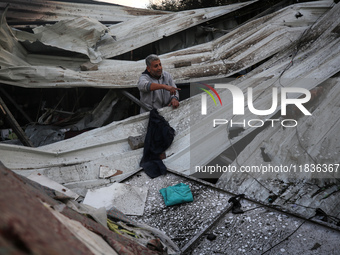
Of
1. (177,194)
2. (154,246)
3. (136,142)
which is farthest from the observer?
(136,142)

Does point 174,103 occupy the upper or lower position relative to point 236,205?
upper

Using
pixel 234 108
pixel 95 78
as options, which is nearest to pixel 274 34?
pixel 234 108

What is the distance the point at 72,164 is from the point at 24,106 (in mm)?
2612

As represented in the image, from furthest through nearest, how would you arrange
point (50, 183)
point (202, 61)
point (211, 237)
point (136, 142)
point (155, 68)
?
point (202, 61) < point (155, 68) < point (136, 142) < point (50, 183) < point (211, 237)

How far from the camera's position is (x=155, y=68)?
11.4 feet

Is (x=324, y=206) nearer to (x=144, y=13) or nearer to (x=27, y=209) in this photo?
(x=27, y=209)

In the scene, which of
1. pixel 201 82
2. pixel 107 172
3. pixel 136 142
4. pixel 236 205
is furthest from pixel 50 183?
pixel 201 82

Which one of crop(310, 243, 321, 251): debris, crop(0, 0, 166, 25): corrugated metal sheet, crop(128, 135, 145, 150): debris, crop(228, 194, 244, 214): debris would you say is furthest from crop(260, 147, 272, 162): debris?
crop(0, 0, 166, 25): corrugated metal sheet

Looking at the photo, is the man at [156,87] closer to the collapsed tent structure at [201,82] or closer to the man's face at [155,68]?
the man's face at [155,68]

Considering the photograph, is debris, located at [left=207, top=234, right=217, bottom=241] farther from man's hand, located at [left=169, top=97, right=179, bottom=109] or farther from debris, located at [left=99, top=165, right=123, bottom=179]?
man's hand, located at [left=169, top=97, right=179, bottom=109]

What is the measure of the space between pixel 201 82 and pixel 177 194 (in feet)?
7.08

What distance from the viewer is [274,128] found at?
2.94 m

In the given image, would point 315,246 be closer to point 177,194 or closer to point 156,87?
point 177,194

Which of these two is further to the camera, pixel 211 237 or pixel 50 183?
pixel 50 183
